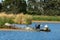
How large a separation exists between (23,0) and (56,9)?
9.65 m

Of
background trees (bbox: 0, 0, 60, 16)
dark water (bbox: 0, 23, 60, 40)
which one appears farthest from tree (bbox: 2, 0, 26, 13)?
dark water (bbox: 0, 23, 60, 40)

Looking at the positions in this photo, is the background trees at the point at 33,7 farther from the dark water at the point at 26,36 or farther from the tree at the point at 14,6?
the dark water at the point at 26,36

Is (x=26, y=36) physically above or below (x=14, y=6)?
above

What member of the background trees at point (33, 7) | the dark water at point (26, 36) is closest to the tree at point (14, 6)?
the background trees at point (33, 7)

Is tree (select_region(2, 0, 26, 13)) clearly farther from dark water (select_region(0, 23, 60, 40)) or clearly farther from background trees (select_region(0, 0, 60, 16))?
dark water (select_region(0, 23, 60, 40))

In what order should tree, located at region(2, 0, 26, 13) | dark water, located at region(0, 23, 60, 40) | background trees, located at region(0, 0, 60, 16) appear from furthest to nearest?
1. background trees, located at region(0, 0, 60, 16)
2. tree, located at region(2, 0, 26, 13)
3. dark water, located at region(0, 23, 60, 40)

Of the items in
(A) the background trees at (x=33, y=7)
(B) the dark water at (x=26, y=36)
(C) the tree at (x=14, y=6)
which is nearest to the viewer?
(B) the dark water at (x=26, y=36)

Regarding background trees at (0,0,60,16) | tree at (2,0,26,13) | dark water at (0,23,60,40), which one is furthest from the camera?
background trees at (0,0,60,16)

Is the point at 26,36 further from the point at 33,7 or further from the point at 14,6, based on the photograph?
the point at 33,7

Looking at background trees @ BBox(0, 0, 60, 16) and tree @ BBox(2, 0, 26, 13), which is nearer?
tree @ BBox(2, 0, 26, 13)

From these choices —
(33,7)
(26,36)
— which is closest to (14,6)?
(33,7)

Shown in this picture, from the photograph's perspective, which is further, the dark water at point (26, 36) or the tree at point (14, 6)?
the tree at point (14, 6)

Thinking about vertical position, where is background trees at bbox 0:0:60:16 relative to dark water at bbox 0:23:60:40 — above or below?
below

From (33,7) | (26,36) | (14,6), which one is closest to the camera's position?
(26,36)
